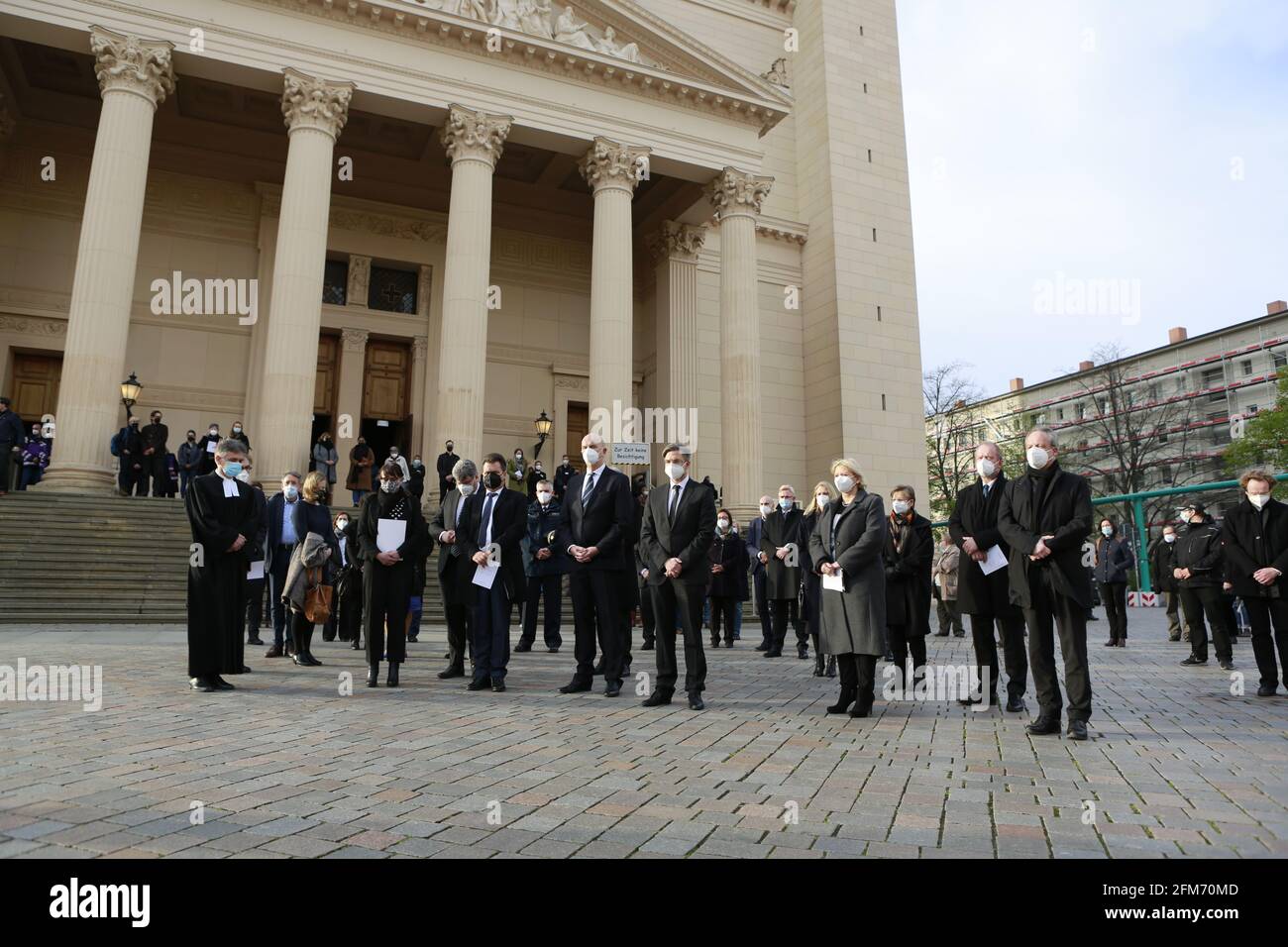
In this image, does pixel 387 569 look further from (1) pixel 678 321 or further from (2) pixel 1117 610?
(1) pixel 678 321

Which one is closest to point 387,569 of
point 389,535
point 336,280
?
point 389,535

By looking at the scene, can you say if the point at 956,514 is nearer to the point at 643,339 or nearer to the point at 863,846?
the point at 863,846

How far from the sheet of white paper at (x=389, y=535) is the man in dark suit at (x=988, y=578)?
5.11 meters

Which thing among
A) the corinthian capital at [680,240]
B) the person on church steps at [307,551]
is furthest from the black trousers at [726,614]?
the corinthian capital at [680,240]

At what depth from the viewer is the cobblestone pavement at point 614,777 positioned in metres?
3.21

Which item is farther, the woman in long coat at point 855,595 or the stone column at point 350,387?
the stone column at point 350,387

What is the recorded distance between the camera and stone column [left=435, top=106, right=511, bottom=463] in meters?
19.9

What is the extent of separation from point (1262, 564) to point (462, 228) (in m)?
18.2

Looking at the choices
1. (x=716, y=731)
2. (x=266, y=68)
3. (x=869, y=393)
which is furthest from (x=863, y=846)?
(x=869, y=393)

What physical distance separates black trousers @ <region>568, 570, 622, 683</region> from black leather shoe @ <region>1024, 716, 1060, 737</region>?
343cm

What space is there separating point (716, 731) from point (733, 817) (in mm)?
2157

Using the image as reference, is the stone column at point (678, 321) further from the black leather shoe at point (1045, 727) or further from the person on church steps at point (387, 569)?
the black leather shoe at point (1045, 727)

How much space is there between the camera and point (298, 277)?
18969mm

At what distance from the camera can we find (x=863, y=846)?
317 cm
